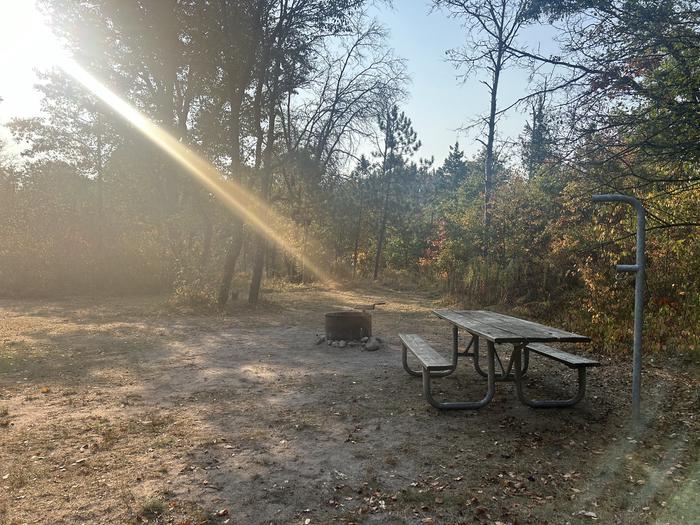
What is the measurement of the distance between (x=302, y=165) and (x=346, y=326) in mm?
8586

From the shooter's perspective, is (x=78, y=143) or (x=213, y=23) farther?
(x=78, y=143)

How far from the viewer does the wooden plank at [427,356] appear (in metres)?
4.28

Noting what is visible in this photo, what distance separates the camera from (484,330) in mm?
4434

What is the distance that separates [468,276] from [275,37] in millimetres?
8540

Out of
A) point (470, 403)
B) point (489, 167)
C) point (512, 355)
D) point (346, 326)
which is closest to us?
point (470, 403)

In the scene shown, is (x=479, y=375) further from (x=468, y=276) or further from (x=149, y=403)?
(x=468, y=276)

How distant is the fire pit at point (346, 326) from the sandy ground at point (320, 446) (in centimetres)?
101

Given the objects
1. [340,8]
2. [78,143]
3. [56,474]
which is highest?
[340,8]

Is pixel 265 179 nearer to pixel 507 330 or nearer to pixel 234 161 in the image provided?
pixel 234 161

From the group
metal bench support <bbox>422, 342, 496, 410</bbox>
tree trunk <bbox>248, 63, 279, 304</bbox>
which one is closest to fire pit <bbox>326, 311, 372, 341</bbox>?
metal bench support <bbox>422, 342, 496, 410</bbox>

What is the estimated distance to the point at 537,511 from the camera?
2.74 metres

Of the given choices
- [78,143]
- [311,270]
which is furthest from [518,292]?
[78,143]

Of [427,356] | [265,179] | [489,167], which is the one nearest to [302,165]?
[265,179]

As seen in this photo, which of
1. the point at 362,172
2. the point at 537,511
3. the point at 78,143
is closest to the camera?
the point at 537,511
